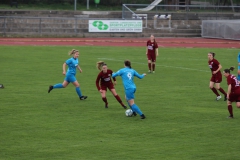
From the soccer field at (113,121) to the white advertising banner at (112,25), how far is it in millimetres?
21232

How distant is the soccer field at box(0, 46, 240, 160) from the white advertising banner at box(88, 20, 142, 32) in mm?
21232

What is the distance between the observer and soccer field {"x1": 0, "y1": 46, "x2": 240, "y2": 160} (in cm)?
1484

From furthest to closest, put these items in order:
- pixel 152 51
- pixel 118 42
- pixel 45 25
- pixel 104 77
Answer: pixel 45 25
pixel 118 42
pixel 152 51
pixel 104 77

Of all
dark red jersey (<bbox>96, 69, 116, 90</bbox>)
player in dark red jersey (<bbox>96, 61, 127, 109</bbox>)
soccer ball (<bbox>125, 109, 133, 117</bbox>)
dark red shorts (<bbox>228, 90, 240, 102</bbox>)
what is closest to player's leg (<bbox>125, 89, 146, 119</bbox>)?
soccer ball (<bbox>125, 109, 133, 117</bbox>)

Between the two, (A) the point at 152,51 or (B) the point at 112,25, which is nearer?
(A) the point at 152,51

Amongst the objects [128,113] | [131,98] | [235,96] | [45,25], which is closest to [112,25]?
[45,25]

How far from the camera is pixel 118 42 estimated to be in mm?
51594

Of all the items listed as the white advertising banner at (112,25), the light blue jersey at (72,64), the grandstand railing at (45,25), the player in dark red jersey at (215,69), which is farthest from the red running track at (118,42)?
the player in dark red jersey at (215,69)

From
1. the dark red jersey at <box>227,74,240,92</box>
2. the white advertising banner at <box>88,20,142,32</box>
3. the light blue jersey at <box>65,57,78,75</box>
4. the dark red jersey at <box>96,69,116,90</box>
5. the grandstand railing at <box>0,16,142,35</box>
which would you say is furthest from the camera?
the white advertising banner at <box>88,20,142,32</box>

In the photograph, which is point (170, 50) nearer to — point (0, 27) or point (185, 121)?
point (0, 27)

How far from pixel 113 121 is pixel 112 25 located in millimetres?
36547

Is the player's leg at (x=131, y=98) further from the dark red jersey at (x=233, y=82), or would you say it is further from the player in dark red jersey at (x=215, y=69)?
the player in dark red jersey at (x=215, y=69)

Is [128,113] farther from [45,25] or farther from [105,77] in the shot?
[45,25]

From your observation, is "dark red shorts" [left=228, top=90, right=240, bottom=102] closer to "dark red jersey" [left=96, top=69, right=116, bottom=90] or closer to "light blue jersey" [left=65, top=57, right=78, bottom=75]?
"dark red jersey" [left=96, top=69, right=116, bottom=90]
